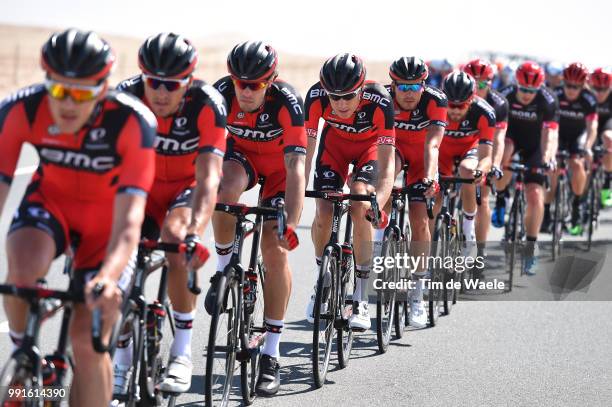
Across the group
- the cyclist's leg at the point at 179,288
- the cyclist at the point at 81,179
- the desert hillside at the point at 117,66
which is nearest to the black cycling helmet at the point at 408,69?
the cyclist's leg at the point at 179,288

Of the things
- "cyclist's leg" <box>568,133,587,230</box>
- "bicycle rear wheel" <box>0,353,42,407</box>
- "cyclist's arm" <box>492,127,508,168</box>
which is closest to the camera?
"bicycle rear wheel" <box>0,353,42,407</box>

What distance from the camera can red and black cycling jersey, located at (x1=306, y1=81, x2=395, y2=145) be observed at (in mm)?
8008

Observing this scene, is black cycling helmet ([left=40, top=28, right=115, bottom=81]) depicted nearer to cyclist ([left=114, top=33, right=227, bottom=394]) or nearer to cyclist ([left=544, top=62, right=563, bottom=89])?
cyclist ([left=114, top=33, right=227, bottom=394])

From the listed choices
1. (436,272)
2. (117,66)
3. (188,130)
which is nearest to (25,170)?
(436,272)

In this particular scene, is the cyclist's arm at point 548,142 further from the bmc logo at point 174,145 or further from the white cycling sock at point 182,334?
the white cycling sock at point 182,334

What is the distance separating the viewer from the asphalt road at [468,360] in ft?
23.2

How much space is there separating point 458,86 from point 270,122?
3427 mm

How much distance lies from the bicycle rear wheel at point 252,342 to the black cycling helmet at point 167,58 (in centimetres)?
161

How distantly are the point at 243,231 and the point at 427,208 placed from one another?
9.59ft

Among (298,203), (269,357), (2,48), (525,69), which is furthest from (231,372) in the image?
(2,48)

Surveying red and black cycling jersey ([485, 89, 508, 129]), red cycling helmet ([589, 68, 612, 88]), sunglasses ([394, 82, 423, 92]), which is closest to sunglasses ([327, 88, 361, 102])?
sunglasses ([394, 82, 423, 92])

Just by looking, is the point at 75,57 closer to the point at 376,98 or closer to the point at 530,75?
the point at 376,98

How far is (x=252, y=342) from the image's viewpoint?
665cm

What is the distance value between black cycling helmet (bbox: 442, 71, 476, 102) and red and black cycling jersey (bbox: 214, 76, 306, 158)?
10.4ft
